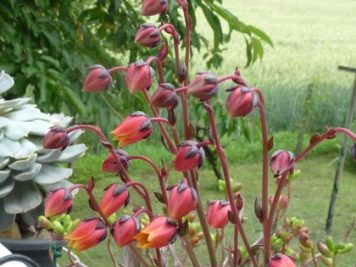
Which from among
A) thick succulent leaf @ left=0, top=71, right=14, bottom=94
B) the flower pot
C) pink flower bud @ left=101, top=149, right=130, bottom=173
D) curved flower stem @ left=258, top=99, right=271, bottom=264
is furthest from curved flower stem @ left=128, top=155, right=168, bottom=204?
thick succulent leaf @ left=0, top=71, right=14, bottom=94

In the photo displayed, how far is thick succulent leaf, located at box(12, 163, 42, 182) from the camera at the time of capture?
1446mm

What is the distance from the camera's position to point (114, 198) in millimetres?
839

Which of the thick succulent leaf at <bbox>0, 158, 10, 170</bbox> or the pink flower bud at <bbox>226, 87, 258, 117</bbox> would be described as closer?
the pink flower bud at <bbox>226, 87, 258, 117</bbox>

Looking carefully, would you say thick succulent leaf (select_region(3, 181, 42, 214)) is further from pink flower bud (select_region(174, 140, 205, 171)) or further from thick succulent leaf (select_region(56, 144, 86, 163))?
pink flower bud (select_region(174, 140, 205, 171))

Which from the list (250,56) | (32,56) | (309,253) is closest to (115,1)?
(32,56)

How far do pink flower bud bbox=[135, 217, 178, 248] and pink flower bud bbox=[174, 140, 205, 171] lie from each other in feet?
0.17

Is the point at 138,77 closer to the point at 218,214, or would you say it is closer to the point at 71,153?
the point at 218,214

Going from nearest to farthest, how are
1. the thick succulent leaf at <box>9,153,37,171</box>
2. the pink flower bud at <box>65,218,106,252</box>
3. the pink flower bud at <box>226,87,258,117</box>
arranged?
the pink flower bud at <box>226,87,258,117</box> < the pink flower bud at <box>65,218,106,252</box> < the thick succulent leaf at <box>9,153,37,171</box>

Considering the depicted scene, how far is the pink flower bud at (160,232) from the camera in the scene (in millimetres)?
767

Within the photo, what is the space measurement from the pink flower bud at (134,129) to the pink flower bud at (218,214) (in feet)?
0.38

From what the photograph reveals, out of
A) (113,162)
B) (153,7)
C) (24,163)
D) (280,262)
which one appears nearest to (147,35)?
(153,7)

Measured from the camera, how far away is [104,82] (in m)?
0.87

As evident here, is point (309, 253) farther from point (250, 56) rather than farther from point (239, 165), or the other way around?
point (239, 165)

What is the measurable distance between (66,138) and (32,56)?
216cm
